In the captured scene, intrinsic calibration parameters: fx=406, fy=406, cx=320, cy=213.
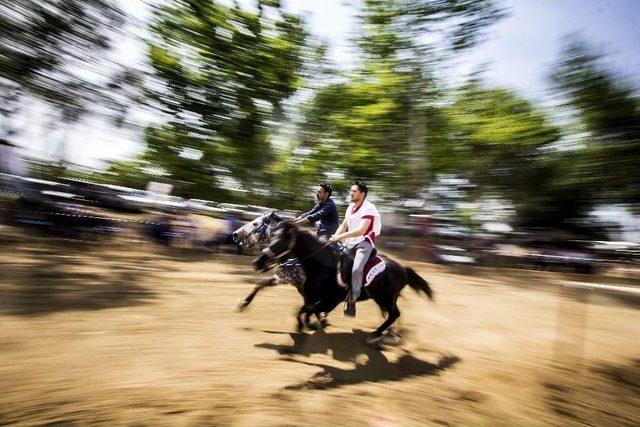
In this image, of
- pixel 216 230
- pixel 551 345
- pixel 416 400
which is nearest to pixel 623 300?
pixel 551 345

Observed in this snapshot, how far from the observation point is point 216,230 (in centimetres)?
1520

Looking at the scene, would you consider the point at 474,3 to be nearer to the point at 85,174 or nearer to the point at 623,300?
the point at 623,300

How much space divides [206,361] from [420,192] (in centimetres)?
1884

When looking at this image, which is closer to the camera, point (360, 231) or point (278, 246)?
point (278, 246)

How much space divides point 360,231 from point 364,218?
0.76ft

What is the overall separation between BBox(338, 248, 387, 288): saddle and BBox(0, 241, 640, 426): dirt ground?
1.01 meters

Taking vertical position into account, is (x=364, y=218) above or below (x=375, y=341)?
above

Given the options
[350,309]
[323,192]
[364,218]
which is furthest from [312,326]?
[323,192]

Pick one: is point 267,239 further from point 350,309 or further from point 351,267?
point 350,309

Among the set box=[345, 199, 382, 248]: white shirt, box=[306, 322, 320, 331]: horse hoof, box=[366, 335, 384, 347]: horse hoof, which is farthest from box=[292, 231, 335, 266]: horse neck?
box=[366, 335, 384, 347]: horse hoof

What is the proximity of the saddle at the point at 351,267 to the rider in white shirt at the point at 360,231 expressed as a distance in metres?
0.08

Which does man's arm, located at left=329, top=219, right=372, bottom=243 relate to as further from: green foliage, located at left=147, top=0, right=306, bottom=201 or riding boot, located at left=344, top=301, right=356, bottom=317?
green foliage, located at left=147, top=0, right=306, bottom=201

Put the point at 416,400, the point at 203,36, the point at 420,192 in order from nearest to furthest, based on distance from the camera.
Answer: the point at 416,400 → the point at 203,36 → the point at 420,192

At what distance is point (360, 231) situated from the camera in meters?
6.14
